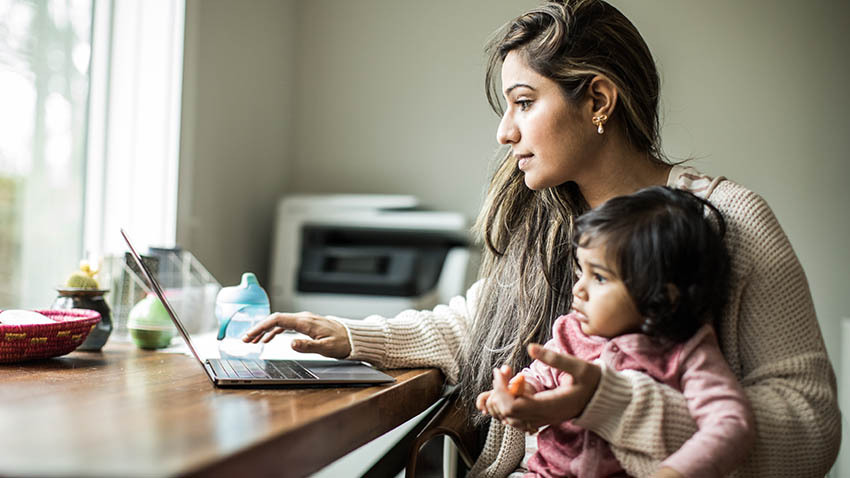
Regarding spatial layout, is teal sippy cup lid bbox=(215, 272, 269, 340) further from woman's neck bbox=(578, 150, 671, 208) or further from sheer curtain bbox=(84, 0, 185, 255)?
sheer curtain bbox=(84, 0, 185, 255)

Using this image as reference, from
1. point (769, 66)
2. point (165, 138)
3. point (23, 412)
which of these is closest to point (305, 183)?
point (165, 138)

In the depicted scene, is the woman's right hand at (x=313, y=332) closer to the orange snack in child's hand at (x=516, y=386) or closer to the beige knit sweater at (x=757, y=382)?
the beige knit sweater at (x=757, y=382)

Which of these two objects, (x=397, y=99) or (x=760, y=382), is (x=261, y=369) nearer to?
(x=760, y=382)

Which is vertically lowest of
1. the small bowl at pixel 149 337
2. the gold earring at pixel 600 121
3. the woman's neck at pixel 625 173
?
the small bowl at pixel 149 337

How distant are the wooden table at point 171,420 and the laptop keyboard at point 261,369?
0.03 metres

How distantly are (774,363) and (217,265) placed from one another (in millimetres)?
1758

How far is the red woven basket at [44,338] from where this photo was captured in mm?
1128

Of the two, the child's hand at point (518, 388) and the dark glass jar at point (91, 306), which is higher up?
the child's hand at point (518, 388)

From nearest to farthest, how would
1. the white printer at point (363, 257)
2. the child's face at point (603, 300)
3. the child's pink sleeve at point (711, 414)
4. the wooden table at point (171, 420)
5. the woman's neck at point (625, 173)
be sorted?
the wooden table at point (171, 420), the child's pink sleeve at point (711, 414), the child's face at point (603, 300), the woman's neck at point (625, 173), the white printer at point (363, 257)

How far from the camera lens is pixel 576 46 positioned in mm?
1162

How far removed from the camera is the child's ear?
3.00 feet

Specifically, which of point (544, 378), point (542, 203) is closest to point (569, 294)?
point (542, 203)

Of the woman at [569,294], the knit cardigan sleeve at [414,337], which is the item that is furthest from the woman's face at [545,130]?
the knit cardigan sleeve at [414,337]

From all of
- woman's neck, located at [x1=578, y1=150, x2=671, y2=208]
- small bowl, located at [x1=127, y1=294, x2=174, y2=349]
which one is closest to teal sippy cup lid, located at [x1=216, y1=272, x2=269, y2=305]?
small bowl, located at [x1=127, y1=294, x2=174, y2=349]
